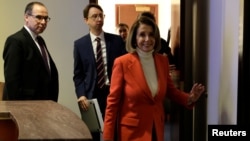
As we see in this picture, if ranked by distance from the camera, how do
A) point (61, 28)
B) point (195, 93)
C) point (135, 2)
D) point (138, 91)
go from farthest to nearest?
point (135, 2) < point (61, 28) < point (195, 93) < point (138, 91)

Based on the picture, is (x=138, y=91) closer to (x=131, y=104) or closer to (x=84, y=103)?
(x=131, y=104)

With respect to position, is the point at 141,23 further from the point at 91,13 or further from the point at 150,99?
the point at 91,13

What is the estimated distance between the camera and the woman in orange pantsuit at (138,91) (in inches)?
85.7

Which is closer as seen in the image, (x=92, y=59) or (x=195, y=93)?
(x=195, y=93)

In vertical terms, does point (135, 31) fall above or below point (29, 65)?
above

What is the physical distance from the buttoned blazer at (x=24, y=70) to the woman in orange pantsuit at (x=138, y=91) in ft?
2.42

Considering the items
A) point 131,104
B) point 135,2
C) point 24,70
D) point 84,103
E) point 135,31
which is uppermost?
point 135,2

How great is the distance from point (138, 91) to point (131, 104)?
0.09 meters

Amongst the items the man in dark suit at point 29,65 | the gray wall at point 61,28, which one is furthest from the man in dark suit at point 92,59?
the gray wall at point 61,28

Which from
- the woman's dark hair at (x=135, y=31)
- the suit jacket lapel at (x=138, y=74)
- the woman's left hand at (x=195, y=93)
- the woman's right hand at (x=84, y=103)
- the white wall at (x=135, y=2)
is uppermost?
the white wall at (x=135, y=2)

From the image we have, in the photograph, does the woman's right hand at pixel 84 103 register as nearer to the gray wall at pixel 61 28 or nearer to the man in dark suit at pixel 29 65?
the man in dark suit at pixel 29 65

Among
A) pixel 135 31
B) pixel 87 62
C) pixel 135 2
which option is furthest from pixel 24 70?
pixel 135 2

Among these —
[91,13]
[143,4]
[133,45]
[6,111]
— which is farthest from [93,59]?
[143,4]

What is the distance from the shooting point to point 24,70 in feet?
8.81
